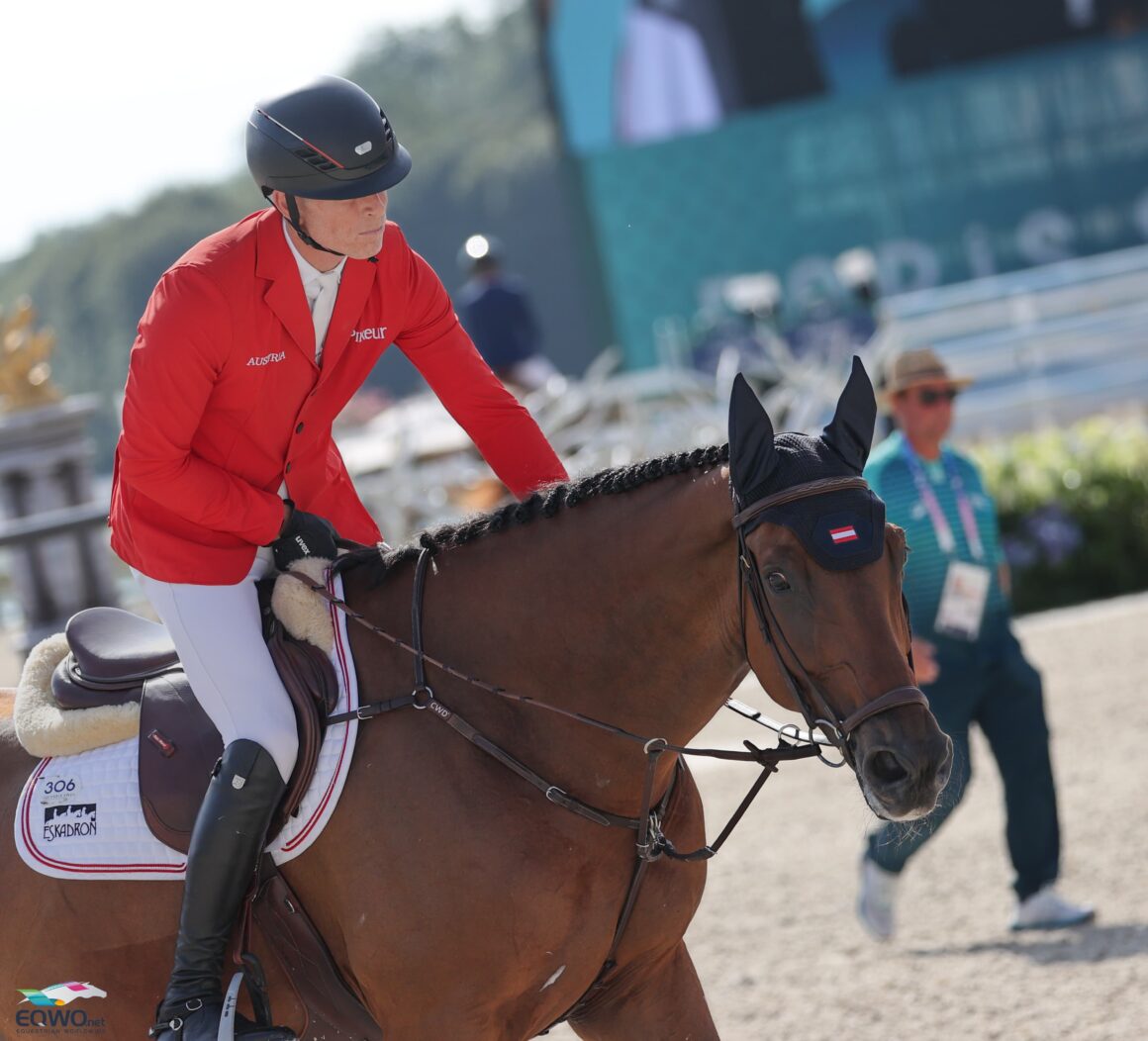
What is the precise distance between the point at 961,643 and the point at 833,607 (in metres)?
2.97

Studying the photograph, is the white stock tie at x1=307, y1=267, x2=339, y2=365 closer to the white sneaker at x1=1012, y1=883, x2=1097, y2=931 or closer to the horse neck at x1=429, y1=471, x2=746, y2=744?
the horse neck at x1=429, y1=471, x2=746, y2=744

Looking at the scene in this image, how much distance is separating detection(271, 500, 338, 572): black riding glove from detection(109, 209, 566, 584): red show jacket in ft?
0.23

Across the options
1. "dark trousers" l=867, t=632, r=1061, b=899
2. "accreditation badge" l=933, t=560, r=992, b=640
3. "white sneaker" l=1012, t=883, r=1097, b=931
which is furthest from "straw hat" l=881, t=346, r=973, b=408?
"white sneaker" l=1012, t=883, r=1097, b=931

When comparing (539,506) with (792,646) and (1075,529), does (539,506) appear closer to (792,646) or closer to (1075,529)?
(792,646)

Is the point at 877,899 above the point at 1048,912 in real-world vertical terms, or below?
above

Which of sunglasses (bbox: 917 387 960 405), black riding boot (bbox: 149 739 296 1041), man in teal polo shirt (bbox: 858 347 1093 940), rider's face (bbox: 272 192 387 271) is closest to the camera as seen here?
black riding boot (bbox: 149 739 296 1041)

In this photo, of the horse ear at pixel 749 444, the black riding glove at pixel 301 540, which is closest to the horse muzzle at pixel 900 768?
the horse ear at pixel 749 444

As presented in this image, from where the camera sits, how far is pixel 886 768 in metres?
2.88

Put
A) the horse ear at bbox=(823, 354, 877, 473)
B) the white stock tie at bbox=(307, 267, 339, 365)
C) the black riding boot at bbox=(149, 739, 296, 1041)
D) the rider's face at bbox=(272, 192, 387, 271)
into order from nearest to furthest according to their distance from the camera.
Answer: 1. the horse ear at bbox=(823, 354, 877, 473)
2. the black riding boot at bbox=(149, 739, 296, 1041)
3. the rider's face at bbox=(272, 192, 387, 271)
4. the white stock tie at bbox=(307, 267, 339, 365)

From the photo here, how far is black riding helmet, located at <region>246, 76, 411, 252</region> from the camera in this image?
11.0 ft

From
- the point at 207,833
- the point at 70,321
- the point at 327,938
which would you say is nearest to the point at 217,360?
the point at 207,833

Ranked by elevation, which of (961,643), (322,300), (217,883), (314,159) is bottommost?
(961,643)

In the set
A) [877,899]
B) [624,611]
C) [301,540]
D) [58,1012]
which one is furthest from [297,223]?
[877,899]

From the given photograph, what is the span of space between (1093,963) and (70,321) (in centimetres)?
4765
